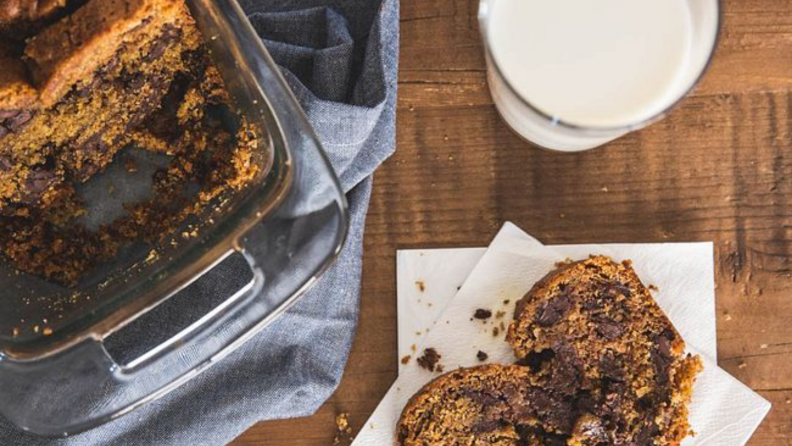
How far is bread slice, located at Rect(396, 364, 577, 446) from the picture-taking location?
5.58ft

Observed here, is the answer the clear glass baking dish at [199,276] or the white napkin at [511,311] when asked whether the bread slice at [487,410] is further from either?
the clear glass baking dish at [199,276]

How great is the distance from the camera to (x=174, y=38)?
4.95 ft

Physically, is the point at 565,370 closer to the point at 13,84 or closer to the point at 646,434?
the point at 646,434

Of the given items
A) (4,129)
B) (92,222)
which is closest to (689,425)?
(92,222)

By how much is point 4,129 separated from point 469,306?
869mm

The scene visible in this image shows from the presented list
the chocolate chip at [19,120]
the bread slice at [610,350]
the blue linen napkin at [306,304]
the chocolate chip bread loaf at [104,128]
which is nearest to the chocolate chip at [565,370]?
the bread slice at [610,350]

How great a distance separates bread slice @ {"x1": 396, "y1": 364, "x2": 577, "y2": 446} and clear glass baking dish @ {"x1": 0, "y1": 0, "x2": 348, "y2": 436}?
38 centimetres

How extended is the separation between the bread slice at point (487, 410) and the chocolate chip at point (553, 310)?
95mm

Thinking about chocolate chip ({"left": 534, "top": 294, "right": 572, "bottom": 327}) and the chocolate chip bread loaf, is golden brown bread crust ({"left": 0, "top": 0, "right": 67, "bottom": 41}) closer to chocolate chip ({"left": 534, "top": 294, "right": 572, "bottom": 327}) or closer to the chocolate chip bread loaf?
the chocolate chip bread loaf

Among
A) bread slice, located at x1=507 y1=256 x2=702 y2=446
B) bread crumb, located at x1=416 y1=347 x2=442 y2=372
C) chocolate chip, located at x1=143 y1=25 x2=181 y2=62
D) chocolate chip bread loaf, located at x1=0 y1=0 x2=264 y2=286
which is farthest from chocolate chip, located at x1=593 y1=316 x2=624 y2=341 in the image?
chocolate chip, located at x1=143 y1=25 x2=181 y2=62

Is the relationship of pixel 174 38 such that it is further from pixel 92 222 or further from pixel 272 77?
pixel 92 222

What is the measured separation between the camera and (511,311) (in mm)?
1737

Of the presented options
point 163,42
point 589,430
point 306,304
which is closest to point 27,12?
point 163,42

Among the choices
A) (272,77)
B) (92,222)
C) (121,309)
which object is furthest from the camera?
(92,222)
